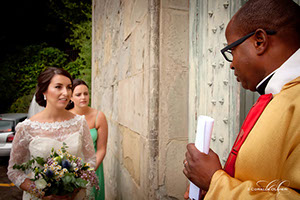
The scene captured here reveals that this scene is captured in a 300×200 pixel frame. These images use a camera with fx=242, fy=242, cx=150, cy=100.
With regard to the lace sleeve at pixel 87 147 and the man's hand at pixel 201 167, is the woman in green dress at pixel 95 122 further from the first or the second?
the man's hand at pixel 201 167

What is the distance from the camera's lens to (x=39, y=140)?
7.29 feet

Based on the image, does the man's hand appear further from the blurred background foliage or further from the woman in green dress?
the blurred background foliage

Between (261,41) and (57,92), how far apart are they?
2015 millimetres

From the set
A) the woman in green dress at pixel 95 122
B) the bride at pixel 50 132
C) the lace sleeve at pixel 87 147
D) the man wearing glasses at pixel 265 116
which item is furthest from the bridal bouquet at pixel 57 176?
the man wearing glasses at pixel 265 116

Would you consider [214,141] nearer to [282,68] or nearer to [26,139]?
[282,68]

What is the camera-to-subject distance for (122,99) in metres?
3.20

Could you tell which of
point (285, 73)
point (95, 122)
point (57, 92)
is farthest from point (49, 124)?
point (285, 73)

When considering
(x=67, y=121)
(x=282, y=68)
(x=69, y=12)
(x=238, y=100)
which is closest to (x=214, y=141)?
(x=238, y=100)

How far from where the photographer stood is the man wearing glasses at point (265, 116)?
70 centimetres

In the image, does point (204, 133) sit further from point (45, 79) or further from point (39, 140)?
point (45, 79)

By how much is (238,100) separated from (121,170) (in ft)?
7.56

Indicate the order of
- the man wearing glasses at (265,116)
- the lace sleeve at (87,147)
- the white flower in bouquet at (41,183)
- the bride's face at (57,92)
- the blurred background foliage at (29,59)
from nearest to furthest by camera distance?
the man wearing glasses at (265,116), the white flower in bouquet at (41,183), the bride's face at (57,92), the lace sleeve at (87,147), the blurred background foliage at (29,59)

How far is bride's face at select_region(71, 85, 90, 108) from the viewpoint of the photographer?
131 inches

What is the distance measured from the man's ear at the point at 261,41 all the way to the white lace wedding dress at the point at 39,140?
197 cm
